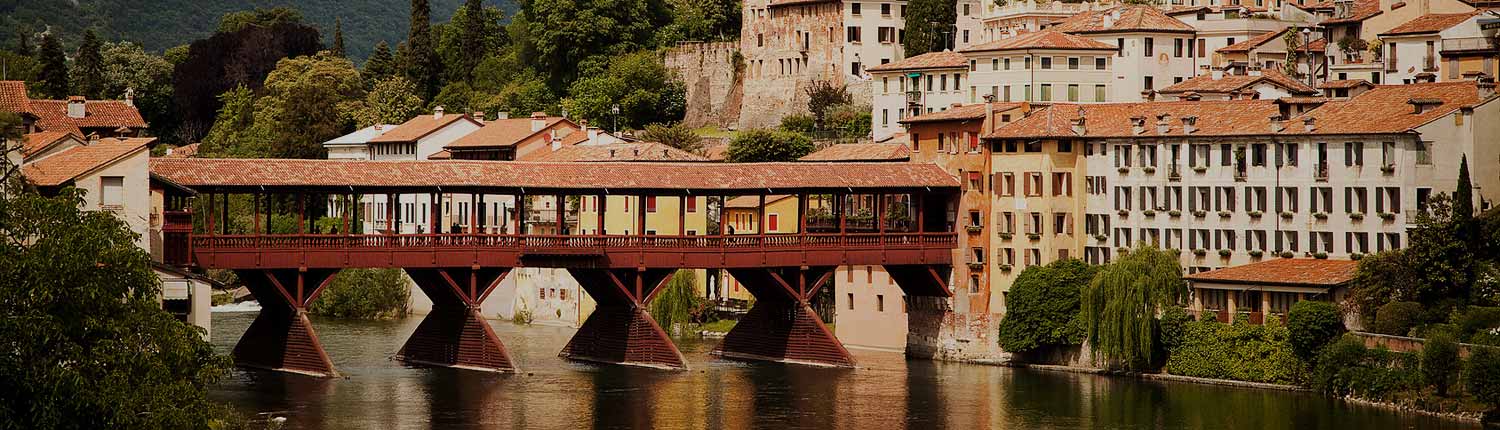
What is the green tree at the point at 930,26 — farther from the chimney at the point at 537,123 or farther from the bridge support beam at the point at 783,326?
the bridge support beam at the point at 783,326

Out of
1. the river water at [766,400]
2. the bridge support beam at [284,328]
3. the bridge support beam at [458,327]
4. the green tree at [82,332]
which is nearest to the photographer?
the green tree at [82,332]

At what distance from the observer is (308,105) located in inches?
5630

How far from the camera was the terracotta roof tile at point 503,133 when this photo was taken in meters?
114

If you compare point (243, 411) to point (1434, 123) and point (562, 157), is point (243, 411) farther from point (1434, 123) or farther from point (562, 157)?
point (562, 157)

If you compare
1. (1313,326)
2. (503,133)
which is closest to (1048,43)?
(503,133)

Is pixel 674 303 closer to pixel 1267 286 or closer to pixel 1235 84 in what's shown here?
pixel 1235 84

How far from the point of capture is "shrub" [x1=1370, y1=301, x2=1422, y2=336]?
65.7 m

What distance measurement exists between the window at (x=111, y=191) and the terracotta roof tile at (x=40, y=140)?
175 cm

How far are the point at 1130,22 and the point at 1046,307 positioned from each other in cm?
2929

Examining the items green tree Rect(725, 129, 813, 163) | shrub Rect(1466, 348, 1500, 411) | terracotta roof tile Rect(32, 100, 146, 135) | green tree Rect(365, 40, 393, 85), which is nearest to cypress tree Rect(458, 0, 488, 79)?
green tree Rect(365, 40, 393, 85)

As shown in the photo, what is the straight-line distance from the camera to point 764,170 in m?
80.2

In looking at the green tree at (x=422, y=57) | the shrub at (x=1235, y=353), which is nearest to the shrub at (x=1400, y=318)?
the shrub at (x=1235, y=353)

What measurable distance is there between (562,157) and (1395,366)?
4563cm

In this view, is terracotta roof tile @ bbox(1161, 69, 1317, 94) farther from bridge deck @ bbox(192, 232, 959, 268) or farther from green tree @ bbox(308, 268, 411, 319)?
green tree @ bbox(308, 268, 411, 319)
